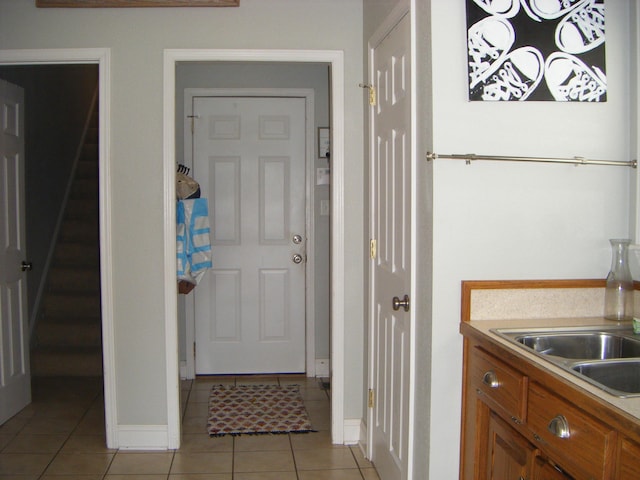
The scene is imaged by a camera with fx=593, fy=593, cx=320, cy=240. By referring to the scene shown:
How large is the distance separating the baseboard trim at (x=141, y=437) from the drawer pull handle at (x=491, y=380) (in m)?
1.97

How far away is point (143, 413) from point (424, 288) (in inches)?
72.5

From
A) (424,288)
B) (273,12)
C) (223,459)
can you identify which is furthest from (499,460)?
(273,12)

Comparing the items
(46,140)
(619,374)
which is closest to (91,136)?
(46,140)

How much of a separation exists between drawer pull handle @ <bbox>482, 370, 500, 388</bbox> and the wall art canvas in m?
0.91

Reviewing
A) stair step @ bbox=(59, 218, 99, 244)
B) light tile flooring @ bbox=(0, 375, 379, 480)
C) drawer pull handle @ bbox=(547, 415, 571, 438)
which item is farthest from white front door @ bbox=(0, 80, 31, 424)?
drawer pull handle @ bbox=(547, 415, 571, 438)

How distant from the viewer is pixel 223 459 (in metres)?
3.04

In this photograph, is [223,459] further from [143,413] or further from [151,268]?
[151,268]

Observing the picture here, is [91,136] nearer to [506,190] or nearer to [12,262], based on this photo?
[12,262]

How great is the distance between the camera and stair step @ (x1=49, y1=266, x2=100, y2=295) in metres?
5.12

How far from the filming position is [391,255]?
258 cm

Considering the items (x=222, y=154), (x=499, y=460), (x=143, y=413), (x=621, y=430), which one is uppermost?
(x=222, y=154)

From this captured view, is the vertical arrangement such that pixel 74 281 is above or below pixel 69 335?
above

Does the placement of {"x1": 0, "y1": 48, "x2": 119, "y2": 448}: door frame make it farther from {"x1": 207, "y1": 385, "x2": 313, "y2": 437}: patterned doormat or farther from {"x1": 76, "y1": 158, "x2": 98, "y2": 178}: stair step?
{"x1": 76, "y1": 158, "x2": 98, "y2": 178}: stair step

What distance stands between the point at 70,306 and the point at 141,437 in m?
2.17
